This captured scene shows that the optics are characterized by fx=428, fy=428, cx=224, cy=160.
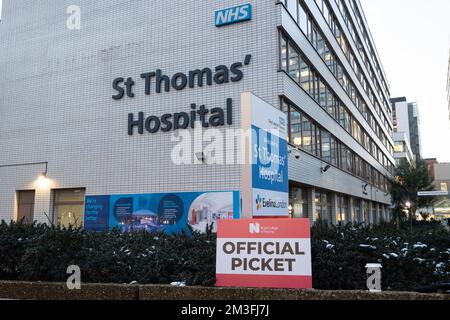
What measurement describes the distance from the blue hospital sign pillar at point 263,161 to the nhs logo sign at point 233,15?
29.0 feet

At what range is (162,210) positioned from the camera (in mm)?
15703

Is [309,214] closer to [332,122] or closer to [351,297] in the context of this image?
[332,122]

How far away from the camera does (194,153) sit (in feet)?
51.1

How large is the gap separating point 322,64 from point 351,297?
17809 millimetres

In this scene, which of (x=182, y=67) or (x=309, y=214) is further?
(x=309, y=214)

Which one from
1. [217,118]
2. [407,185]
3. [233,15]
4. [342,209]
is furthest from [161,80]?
[407,185]

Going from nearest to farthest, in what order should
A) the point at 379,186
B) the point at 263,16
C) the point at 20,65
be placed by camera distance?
1. the point at 263,16
2. the point at 20,65
3. the point at 379,186

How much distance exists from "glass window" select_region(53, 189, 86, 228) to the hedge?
973cm

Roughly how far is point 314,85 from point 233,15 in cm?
611

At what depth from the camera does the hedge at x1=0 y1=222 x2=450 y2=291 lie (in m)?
6.13

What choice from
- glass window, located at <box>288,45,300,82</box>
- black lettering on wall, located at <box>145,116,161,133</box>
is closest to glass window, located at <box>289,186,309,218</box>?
glass window, located at <box>288,45,300,82</box>

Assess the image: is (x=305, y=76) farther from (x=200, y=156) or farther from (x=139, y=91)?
(x=139, y=91)
